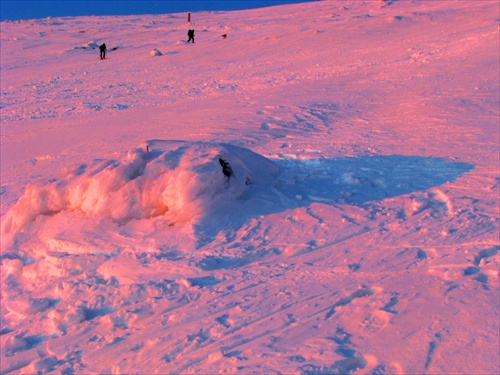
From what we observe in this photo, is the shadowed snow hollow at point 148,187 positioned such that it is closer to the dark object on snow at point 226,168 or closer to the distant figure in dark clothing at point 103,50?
the dark object on snow at point 226,168

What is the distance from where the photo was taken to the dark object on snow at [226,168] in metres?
5.13

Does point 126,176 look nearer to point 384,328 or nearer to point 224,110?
point 384,328

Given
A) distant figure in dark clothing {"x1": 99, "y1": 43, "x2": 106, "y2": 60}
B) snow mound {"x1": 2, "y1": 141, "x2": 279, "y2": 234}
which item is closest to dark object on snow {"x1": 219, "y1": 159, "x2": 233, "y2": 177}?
snow mound {"x1": 2, "y1": 141, "x2": 279, "y2": 234}

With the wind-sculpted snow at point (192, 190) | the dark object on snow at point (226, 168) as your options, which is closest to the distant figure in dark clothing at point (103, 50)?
the wind-sculpted snow at point (192, 190)

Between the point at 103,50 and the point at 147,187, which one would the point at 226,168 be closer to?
the point at 147,187

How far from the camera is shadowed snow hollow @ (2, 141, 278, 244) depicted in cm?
488

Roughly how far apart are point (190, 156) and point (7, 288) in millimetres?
1940

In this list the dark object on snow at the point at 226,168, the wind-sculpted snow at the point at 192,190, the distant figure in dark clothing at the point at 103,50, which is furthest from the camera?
the distant figure in dark clothing at the point at 103,50

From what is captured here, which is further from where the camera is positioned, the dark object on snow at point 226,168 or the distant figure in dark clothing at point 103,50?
the distant figure in dark clothing at point 103,50

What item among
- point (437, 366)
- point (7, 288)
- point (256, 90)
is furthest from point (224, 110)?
point (437, 366)

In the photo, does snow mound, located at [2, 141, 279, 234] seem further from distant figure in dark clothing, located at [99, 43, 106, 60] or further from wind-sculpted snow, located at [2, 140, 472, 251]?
distant figure in dark clothing, located at [99, 43, 106, 60]

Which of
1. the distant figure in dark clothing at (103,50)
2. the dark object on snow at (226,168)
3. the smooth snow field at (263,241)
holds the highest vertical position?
the distant figure in dark clothing at (103,50)

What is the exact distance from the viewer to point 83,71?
15.8 m

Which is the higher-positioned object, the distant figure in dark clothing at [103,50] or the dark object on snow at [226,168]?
the distant figure in dark clothing at [103,50]
